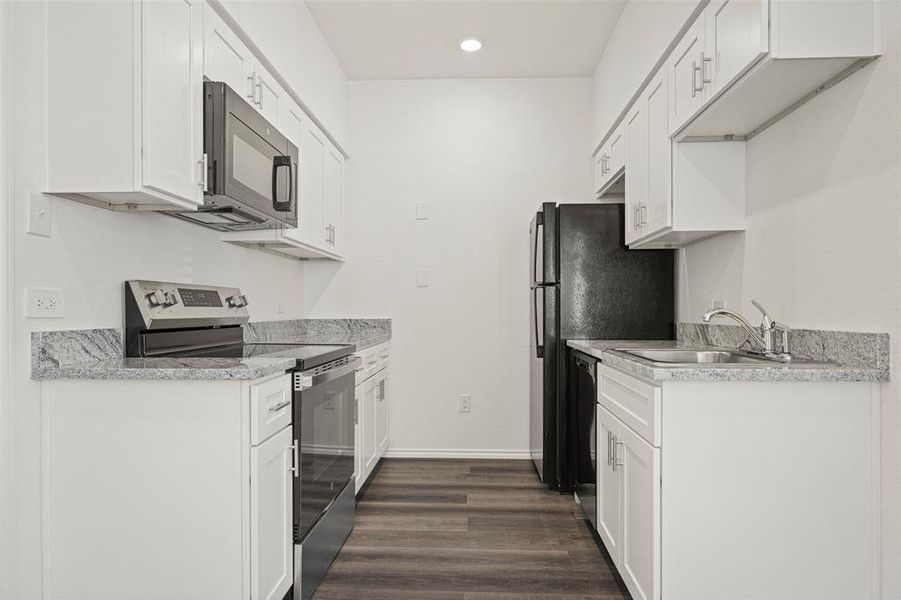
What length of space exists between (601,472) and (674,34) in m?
Result: 1.88

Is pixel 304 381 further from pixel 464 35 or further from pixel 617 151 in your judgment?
pixel 464 35

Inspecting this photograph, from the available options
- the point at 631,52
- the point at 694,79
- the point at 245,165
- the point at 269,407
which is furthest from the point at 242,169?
the point at 631,52

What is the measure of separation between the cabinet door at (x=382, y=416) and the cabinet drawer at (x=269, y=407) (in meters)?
1.81

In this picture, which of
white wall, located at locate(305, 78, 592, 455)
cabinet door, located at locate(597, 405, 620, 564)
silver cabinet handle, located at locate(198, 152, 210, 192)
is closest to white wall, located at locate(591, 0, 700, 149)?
white wall, located at locate(305, 78, 592, 455)

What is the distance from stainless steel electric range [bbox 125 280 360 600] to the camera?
2.23m

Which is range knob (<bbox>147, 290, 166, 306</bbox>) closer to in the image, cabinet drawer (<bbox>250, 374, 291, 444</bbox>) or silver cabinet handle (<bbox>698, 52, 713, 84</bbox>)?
cabinet drawer (<bbox>250, 374, 291, 444</bbox>)

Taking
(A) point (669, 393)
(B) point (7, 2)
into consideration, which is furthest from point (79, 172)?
(A) point (669, 393)

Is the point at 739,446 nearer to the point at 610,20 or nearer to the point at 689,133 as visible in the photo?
the point at 689,133

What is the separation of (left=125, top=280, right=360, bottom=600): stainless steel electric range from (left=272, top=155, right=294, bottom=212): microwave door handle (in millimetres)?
508

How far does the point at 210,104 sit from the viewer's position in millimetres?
2176

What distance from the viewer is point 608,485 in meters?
2.55

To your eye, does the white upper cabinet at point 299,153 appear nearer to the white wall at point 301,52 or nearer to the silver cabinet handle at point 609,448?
the white wall at point 301,52

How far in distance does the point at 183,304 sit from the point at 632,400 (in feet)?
5.92

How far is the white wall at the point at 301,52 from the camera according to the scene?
2684 mm
